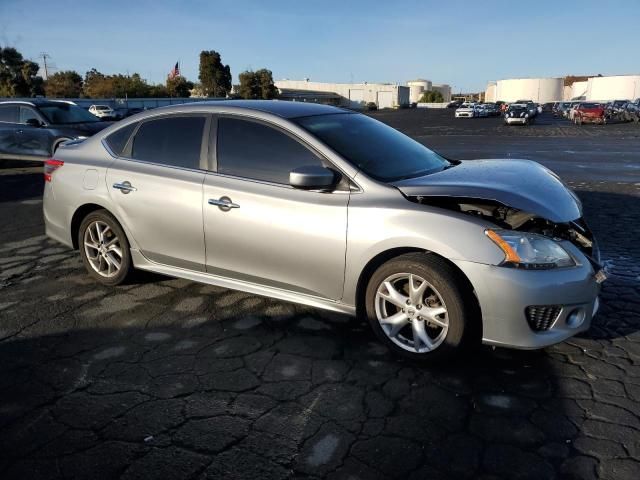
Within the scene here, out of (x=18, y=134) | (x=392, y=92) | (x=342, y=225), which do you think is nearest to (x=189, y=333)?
(x=342, y=225)

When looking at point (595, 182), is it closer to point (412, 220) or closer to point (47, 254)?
point (412, 220)

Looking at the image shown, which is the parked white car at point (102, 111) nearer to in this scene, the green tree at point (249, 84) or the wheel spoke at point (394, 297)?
the wheel spoke at point (394, 297)

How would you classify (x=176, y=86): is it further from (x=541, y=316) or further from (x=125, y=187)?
(x=541, y=316)

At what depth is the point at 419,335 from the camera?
335 centimetres

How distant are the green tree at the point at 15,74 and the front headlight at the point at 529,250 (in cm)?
6764

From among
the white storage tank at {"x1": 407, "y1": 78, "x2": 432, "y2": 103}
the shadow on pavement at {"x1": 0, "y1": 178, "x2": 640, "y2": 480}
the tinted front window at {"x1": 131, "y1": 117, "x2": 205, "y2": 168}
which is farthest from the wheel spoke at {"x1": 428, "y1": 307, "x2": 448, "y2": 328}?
the white storage tank at {"x1": 407, "y1": 78, "x2": 432, "y2": 103}

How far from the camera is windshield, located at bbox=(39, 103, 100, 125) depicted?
12.7m

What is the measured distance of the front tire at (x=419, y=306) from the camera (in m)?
3.17

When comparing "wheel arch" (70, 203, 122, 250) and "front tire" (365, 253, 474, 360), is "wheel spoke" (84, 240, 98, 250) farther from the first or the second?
"front tire" (365, 253, 474, 360)

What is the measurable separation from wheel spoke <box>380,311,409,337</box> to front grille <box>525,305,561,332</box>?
2.43 feet

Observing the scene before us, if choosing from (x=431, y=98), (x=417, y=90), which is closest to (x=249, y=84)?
(x=431, y=98)

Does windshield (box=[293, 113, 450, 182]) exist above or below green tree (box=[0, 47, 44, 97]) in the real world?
below

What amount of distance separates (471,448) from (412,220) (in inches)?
53.0

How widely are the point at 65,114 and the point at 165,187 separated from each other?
10.5 meters
